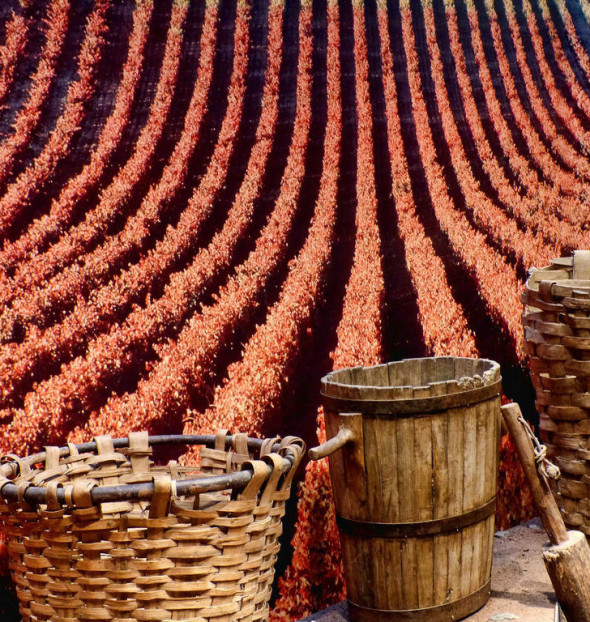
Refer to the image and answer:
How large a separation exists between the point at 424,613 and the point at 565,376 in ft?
2.69

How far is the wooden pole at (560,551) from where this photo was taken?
182 centimetres

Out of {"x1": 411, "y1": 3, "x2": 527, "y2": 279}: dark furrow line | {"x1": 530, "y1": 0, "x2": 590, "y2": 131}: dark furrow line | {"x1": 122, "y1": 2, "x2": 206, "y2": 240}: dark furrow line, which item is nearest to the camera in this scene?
{"x1": 122, "y1": 2, "x2": 206, "y2": 240}: dark furrow line

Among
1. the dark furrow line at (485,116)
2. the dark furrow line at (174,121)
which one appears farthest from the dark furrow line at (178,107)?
the dark furrow line at (485,116)

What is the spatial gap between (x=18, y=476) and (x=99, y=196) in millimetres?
1097

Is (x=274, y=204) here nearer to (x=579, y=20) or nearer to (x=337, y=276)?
(x=337, y=276)

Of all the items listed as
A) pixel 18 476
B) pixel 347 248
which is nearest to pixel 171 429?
pixel 18 476

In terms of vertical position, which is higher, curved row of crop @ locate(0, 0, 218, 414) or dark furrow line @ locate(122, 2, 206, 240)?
dark furrow line @ locate(122, 2, 206, 240)

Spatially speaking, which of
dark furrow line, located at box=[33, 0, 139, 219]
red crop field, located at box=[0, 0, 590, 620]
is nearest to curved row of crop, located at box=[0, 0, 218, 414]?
red crop field, located at box=[0, 0, 590, 620]

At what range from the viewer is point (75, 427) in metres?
2.00

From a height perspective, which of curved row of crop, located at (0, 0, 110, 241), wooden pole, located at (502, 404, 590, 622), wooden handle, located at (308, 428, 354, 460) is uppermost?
curved row of crop, located at (0, 0, 110, 241)

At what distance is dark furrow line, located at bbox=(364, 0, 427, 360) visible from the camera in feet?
8.51

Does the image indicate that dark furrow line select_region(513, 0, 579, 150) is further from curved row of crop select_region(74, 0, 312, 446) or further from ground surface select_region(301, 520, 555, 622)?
ground surface select_region(301, 520, 555, 622)

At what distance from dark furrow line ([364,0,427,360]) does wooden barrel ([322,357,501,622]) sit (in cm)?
57

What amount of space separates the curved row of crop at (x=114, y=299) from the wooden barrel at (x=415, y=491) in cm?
69
